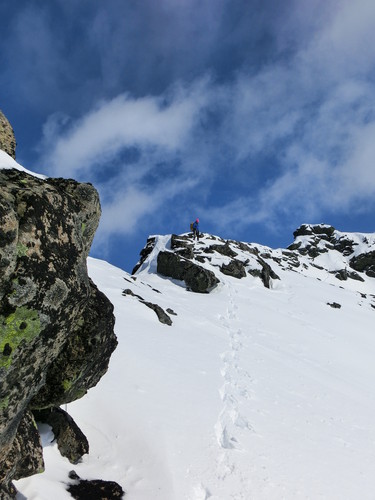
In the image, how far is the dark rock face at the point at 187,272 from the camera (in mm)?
41562

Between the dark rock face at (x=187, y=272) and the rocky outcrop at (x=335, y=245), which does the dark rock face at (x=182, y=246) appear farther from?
the rocky outcrop at (x=335, y=245)

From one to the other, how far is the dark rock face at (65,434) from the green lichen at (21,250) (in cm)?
479

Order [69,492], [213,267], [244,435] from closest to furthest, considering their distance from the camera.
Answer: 1. [69,492]
2. [244,435]
3. [213,267]

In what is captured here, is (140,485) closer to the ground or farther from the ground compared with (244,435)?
closer to the ground

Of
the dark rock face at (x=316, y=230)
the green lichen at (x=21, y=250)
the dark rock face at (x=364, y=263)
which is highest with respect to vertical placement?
the dark rock face at (x=316, y=230)

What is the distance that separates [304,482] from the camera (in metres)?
9.02

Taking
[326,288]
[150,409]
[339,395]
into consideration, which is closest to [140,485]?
[150,409]

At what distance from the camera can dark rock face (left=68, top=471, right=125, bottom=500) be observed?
714 cm

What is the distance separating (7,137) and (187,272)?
34579 mm

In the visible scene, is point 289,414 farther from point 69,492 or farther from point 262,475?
point 69,492

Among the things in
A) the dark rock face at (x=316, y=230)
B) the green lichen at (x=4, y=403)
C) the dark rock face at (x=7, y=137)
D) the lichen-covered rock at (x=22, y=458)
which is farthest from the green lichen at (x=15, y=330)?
the dark rock face at (x=316, y=230)

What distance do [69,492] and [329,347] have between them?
74.6 ft

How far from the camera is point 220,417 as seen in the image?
11.7 m

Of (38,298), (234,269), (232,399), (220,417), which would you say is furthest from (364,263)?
(38,298)
